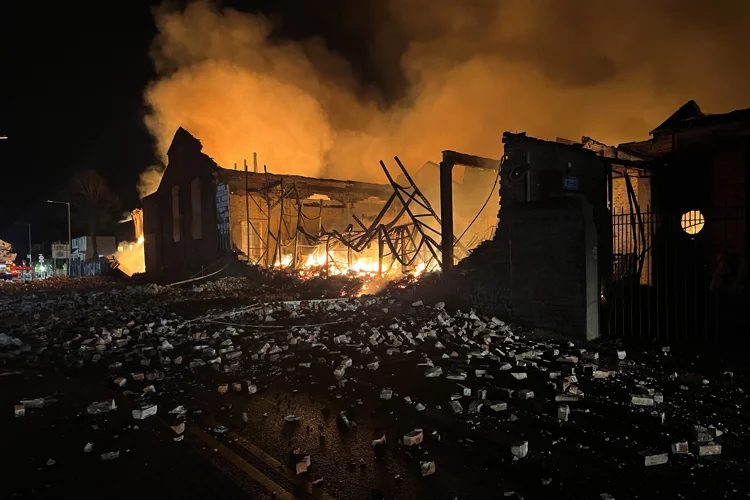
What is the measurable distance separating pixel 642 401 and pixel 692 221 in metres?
11.7

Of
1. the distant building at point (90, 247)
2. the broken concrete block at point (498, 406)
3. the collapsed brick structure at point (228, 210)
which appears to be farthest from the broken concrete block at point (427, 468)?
the distant building at point (90, 247)

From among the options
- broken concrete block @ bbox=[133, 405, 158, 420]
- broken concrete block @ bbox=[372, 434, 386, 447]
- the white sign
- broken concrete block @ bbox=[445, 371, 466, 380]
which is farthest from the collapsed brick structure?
the white sign

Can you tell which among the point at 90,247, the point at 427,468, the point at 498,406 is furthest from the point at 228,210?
the point at 90,247

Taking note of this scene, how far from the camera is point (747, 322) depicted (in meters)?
8.07

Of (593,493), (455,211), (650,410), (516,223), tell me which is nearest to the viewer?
(593,493)

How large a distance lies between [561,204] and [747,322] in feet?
11.6

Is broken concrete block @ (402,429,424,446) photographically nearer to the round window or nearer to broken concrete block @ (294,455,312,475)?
broken concrete block @ (294,455,312,475)

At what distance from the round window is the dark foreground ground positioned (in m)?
8.77

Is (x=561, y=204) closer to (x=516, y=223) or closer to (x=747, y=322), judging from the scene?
(x=516, y=223)

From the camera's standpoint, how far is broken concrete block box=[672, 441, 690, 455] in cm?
393

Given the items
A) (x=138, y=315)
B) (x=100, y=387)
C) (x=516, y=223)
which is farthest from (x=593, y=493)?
(x=138, y=315)

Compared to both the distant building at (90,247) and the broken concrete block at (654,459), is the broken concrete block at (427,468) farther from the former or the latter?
the distant building at (90,247)

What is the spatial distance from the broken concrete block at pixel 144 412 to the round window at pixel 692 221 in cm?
1441

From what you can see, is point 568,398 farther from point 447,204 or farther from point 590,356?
point 447,204
